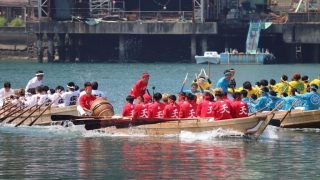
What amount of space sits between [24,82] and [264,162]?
50860 millimetres

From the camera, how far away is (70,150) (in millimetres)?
40188

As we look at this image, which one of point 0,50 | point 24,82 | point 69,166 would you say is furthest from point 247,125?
point 0,50

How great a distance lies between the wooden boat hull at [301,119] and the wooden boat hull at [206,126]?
4.67m

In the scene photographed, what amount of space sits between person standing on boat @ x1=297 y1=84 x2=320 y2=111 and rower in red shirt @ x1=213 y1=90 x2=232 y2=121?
17.8ft

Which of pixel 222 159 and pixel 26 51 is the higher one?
pixel 222 159

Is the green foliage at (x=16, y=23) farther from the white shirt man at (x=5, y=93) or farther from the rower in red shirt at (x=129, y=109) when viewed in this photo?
the rower in red shirt at (x=129, y=109)

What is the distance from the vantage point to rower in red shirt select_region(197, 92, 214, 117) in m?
41.5

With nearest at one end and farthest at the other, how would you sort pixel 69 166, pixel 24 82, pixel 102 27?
pixel 69 166 → pixel 24 82 → pixel 102 27

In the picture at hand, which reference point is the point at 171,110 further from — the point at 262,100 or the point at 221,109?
the point at 262,100

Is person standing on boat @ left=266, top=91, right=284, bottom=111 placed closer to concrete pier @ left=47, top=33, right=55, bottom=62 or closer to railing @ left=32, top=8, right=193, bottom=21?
railing @ left=32, top=8, right=193, bottom=21

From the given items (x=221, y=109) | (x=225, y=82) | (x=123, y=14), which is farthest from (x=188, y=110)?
(x=123, y=14)

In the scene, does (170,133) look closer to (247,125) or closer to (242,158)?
(247,125)

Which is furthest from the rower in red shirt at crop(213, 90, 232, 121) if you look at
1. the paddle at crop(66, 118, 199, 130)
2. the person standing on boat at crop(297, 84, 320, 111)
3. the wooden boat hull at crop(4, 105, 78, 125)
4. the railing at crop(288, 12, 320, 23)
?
the railing at crop(288, 12, 320, 23)

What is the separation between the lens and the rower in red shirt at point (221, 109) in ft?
135
